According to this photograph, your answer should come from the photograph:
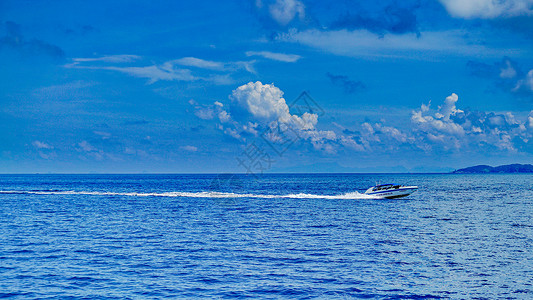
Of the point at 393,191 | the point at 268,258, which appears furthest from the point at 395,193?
the point at 268,258

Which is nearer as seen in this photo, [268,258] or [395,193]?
[268,258]

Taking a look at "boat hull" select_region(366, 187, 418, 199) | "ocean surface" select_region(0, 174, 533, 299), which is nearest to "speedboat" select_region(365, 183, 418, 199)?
"boat hull" select_region(366, 187, 418, 199)

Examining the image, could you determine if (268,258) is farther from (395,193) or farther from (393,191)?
(395,193)

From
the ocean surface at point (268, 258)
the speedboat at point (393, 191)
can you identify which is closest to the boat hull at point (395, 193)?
the speedboat at point (393, 191)

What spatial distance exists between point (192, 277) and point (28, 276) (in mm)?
10402

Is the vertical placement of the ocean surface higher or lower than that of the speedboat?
lower

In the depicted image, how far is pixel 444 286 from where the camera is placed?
26719 mm

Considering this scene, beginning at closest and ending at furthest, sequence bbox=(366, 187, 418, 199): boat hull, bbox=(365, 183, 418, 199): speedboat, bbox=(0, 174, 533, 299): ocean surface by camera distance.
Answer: bbox=(0, 174, 533, 299): ocean surface < bbox=(366, 187, 418, 199): boat hull < bbox=(365, 183, 418, 199): speedboat

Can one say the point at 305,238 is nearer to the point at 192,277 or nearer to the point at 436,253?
the point at 436,253

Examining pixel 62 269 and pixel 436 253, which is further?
pixel 436 253

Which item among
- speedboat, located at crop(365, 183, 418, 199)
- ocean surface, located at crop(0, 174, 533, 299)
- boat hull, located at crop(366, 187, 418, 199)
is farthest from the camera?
speedboat, located at crop(365, 183, 418, 199)

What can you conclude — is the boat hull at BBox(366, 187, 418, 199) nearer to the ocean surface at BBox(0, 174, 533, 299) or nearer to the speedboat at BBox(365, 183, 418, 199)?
the speedboat at BBox(365, 183, 418, 199)

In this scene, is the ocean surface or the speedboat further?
the speedboat

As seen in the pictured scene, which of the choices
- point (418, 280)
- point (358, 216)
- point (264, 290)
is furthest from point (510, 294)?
→ point (358, 216)
